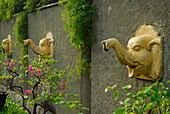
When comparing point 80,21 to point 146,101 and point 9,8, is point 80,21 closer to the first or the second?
point 146,101

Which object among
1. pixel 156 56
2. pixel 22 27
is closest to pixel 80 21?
pixel 156 56

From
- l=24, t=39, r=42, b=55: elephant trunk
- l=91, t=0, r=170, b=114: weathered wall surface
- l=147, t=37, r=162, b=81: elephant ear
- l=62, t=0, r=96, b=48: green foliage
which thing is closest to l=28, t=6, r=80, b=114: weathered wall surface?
l=24, t=39, r=42, b=55: elephant trunk

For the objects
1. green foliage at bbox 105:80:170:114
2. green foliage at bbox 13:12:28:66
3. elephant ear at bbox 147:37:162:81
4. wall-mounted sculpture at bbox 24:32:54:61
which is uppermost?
green foliage at bbox 13:12:28:66

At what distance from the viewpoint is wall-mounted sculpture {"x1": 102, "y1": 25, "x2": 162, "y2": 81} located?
257cm

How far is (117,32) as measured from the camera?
3326 millimetres

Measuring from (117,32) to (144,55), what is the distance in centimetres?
80

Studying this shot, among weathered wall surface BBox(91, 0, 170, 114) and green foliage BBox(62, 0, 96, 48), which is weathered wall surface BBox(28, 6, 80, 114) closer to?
green foliage BBox(62, 0, 96, 48)

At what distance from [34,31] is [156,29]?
4341 millimetres

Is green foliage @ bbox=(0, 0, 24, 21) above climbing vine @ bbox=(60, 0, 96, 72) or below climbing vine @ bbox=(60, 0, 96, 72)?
above

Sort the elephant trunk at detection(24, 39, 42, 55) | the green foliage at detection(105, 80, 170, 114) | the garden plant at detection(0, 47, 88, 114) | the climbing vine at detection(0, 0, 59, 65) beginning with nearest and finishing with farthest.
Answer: the green foliage at detection(105, 80, 170, 114) < the garden plant at detection(0, 47, 88, 114) < the elephant trunk at detection(24, 39, 42, 55) < the climbing vine at detection(0, 0, 59, 65)

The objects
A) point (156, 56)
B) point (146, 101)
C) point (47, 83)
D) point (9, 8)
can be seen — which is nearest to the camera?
point (146, 101)

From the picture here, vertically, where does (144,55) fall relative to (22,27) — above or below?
below

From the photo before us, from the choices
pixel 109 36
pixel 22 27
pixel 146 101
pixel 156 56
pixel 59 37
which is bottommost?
pixel 146 101

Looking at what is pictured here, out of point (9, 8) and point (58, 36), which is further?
point (9, 8)
